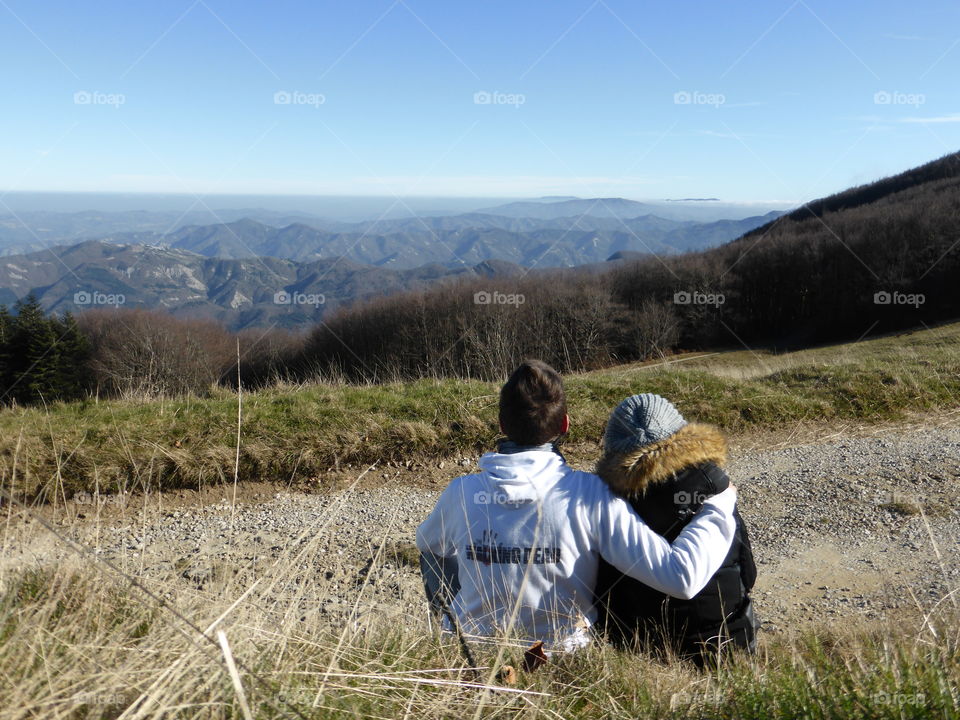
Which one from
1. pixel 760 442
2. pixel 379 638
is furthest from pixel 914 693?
pixel 760 442

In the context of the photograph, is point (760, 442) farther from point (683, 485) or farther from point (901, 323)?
point (901, 323)

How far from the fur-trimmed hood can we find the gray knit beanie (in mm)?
25

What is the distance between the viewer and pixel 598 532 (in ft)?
8.05

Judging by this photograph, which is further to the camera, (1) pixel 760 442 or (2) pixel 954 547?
(1) pixel 760 442

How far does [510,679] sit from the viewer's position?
197cm

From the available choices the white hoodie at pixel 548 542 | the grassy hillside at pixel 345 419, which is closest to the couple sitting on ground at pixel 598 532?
the white hoodie at pixel 548 542

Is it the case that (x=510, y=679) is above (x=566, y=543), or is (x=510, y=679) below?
below

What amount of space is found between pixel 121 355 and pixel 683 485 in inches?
1786
